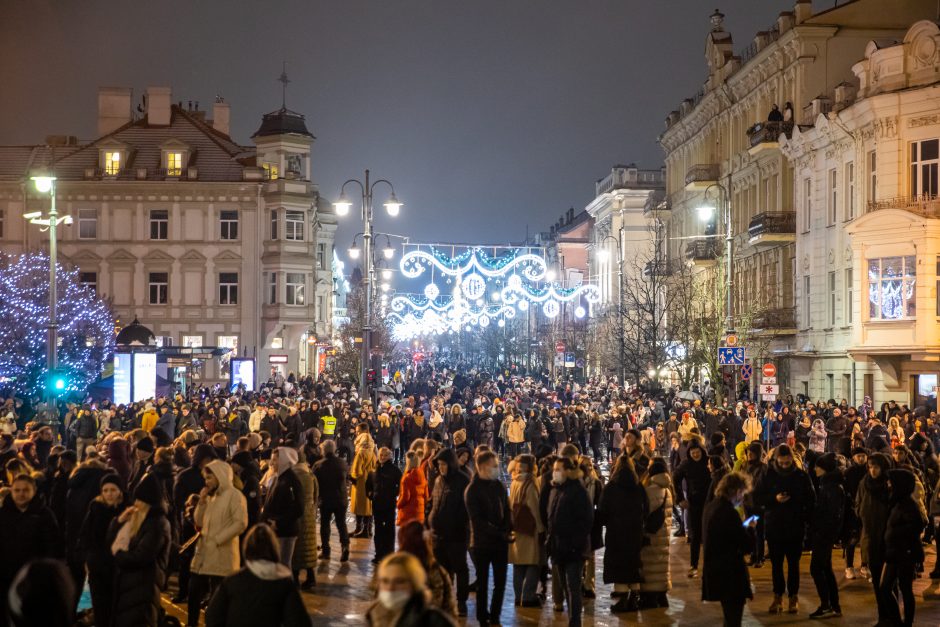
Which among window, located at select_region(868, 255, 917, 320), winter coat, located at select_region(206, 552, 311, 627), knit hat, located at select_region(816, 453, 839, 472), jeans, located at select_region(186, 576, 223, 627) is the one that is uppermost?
window, located at select_region(868, 255, 917, 320)

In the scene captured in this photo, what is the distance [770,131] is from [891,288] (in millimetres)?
12924

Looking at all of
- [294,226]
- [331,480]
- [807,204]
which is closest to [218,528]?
[331,480]

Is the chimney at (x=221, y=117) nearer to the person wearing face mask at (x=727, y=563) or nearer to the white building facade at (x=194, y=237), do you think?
the white building facade at (x=194, y=237)

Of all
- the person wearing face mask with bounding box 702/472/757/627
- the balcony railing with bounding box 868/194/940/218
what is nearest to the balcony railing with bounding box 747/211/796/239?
the balcony railing with bounding box 868/194/940/218

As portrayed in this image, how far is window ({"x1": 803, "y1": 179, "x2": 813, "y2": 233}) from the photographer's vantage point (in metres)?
46.8

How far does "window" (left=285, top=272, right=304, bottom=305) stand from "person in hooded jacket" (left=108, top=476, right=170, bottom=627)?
2230 inches

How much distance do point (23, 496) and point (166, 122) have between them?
6077 cm

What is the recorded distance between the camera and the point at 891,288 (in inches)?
1539

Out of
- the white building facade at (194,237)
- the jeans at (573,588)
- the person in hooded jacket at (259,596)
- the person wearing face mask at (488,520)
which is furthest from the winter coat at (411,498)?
the white building facade at (194,237)

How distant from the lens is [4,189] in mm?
66125

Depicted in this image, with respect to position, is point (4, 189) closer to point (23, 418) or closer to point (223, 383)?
point (223, 383)

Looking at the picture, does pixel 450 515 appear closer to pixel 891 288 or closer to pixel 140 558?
pixel 140 558

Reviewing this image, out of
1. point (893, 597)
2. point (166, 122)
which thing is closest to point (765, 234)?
point (166, 122)

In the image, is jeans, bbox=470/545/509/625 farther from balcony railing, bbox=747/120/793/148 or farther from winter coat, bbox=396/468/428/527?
balcony railing, bbox=747/120/793/148
